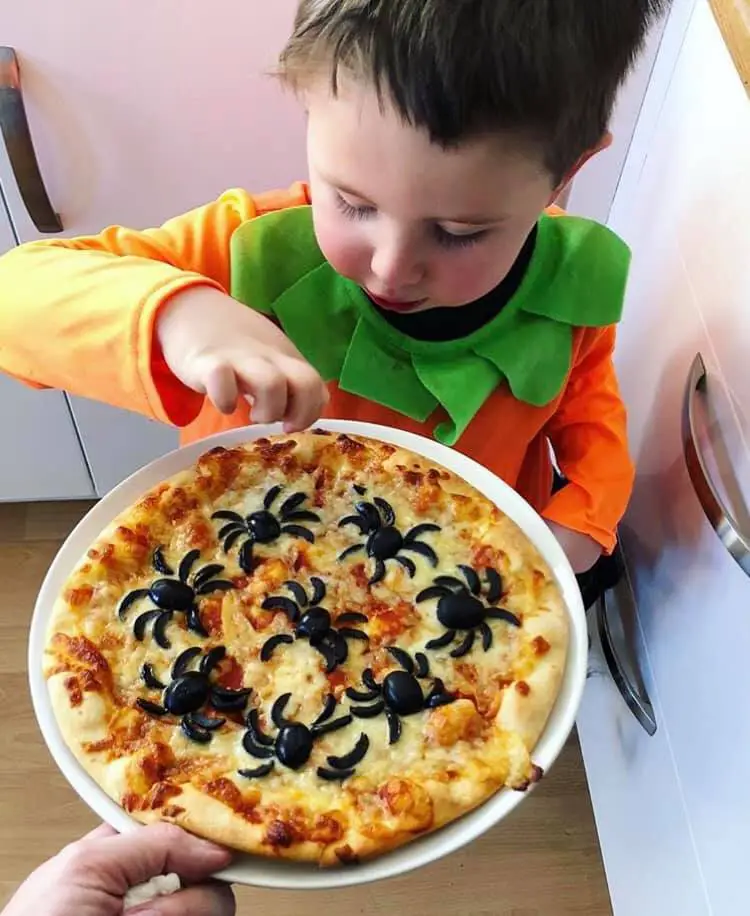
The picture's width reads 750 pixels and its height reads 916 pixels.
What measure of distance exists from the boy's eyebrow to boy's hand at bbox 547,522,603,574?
13.9 inches

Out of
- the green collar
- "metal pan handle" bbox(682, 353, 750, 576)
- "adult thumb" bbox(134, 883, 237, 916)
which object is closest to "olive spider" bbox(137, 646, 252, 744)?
"adult thumb" bbox(134, 883, 237, 916)

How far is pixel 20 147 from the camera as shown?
1.04 m

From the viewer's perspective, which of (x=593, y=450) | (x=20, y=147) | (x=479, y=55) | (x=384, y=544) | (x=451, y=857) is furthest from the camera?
(x=451, y=857)

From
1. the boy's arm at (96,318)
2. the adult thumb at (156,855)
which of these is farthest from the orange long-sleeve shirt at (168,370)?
the adult thumb at (156,855)

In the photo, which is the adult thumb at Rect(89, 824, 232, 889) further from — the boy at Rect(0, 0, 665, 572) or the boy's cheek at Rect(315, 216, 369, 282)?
the boy's cheek at Rect(315, 216, 369, 282)

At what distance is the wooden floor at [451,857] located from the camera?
1.36 metres

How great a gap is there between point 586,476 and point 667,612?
0.62 feet

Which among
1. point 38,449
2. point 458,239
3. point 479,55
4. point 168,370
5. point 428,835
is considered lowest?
point 38,449

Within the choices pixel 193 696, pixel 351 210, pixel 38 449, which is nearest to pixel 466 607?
pixel 193 696

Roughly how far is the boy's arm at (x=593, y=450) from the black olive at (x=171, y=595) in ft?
1.20

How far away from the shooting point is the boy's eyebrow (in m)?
0.66

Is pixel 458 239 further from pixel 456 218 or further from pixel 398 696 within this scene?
pixel 398 696

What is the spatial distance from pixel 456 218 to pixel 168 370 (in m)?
0.26

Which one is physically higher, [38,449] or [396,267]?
Result: [396,267]
